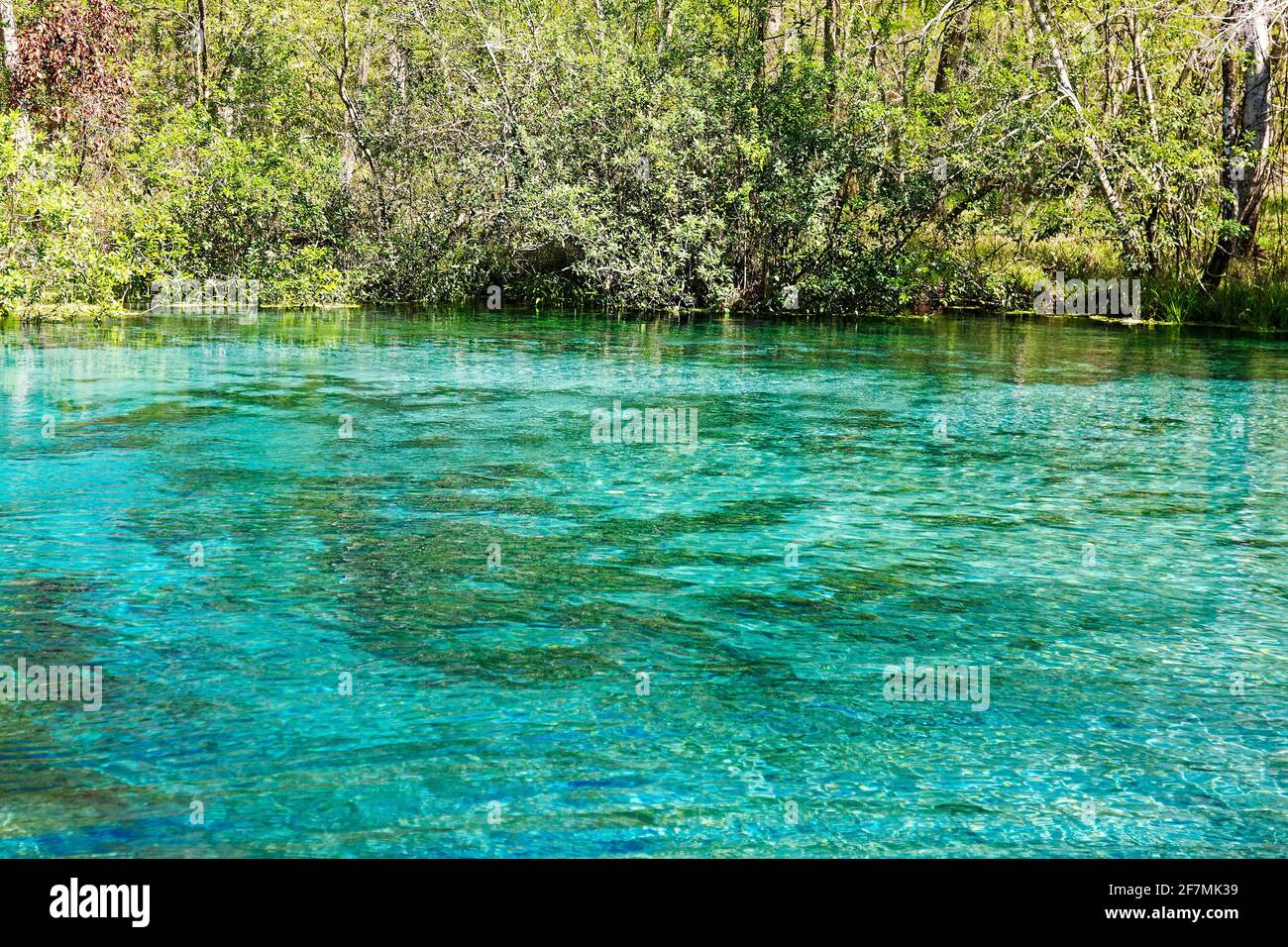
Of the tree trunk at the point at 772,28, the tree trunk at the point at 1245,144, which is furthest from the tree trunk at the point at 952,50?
the tree trunk at the point at 1245,144

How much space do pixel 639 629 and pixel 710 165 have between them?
22240 millimetres

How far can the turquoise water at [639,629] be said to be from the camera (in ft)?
15.8

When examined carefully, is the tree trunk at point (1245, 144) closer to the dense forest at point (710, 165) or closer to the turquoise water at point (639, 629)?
the dense forest at point (710, 165)

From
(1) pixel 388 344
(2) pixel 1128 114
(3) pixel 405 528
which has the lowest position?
(3) pixel 405 528

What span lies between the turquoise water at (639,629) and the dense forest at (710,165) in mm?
12988

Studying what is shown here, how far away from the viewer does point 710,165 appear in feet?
91.2

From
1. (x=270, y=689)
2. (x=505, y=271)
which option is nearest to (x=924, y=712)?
(x=270, y=689)

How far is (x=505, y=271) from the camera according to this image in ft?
103

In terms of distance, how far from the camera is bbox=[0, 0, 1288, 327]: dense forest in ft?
84.2

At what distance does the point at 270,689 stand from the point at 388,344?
16354 mm

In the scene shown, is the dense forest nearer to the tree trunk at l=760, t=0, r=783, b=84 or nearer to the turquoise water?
the tree trunk at l=760, t=0, r=783, b=84

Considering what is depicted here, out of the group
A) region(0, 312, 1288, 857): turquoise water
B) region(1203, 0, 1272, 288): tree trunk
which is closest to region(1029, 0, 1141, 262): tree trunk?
region(1203, 0, 1272, 288): tree trunk

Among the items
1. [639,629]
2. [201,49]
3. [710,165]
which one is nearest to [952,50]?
[710,165]

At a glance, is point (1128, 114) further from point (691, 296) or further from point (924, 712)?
point (924, 712)
